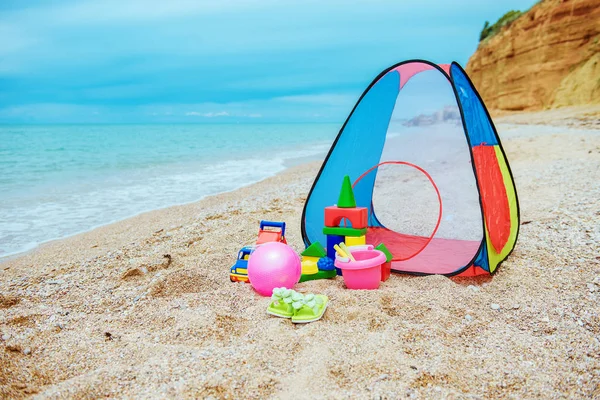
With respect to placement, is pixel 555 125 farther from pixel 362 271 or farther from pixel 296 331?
pixel 296 331

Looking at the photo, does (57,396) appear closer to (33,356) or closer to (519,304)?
(33,356)

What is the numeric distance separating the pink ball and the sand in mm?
107

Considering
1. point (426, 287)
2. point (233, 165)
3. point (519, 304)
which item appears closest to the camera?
point (519, 304)

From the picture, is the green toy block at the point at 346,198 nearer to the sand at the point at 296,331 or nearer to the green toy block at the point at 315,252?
the green toy block at the point at 315,252

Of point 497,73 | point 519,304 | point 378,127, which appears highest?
point 497,73

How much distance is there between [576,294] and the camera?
2787 millimetres

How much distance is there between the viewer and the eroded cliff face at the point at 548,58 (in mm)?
17172

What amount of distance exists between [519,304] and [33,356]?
269cm

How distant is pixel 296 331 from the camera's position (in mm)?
2312

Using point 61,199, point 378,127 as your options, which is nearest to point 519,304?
point 378,127

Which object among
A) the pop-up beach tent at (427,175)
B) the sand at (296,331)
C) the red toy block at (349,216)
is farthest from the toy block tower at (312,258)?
the pop-up beach tent at (427,175)

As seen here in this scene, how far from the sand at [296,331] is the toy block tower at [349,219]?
36cm

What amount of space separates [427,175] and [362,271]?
1456 millimetres

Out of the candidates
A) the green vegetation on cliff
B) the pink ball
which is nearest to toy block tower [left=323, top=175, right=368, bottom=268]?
the pink ball
